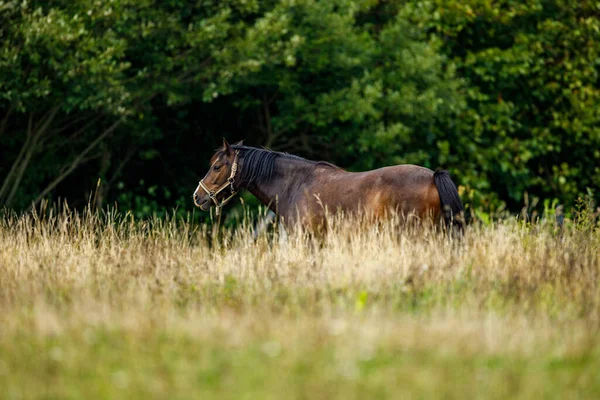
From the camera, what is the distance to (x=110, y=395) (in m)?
5.43

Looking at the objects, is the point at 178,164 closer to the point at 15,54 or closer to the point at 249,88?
the point at 249,88

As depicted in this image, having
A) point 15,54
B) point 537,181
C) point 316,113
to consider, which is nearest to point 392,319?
point 15,54

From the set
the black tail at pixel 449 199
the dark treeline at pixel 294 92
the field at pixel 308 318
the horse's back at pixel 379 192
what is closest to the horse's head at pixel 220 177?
the horse's back at pixel 379 192

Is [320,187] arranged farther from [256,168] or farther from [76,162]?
[76,162]

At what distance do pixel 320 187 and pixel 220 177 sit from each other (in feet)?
4.08

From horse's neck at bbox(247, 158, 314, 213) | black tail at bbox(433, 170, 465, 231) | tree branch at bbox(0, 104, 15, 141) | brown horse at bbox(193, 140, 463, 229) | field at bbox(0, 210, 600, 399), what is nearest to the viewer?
field at bbox(0, 210, 600, 399)

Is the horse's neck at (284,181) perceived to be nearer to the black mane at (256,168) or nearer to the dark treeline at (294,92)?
the black mane at (256,168)

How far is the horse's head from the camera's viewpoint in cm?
1206

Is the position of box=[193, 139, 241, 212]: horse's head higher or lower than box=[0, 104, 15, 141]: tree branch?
lower

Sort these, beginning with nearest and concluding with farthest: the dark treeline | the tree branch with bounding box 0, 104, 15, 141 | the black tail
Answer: the black tail → the dark treeline → the tree branch with bounding box 0, 104, 15, 141

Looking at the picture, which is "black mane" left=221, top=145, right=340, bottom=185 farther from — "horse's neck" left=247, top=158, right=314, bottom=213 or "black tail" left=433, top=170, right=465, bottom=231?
"black tail" left=433, top=170, right=465, bottom=231

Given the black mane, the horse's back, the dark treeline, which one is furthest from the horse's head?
the dark treeline

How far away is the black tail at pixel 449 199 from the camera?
10549mm

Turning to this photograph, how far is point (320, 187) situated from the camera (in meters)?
11.8
